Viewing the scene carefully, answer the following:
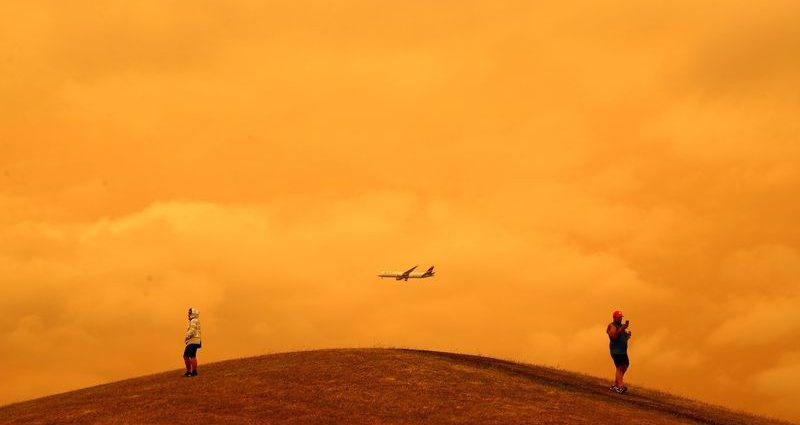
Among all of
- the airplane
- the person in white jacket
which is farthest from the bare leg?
the airplane

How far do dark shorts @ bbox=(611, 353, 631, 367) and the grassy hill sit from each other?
1.21 meters

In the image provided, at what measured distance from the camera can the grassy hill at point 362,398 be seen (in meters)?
22.7

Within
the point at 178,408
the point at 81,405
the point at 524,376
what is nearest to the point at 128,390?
the point at 81,405

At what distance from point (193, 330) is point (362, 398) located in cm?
822

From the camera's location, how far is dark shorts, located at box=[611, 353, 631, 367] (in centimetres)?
2944

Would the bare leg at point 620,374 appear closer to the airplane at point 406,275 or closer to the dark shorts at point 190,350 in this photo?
the dark shorts at point 190,350

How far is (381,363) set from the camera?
28.9m

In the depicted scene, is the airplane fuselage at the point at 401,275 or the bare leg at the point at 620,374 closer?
the bare leg at the point at 620,374

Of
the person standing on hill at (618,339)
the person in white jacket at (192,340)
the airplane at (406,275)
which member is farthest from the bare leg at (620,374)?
the airplane at (406,275)

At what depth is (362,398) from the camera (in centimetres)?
2420

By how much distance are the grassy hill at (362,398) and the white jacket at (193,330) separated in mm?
1395

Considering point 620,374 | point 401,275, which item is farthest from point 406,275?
point 620,374

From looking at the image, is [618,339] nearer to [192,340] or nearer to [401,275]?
[192,340]

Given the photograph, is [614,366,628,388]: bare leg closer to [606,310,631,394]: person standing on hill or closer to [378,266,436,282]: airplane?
[606,310,631,394]: person standing on hill
